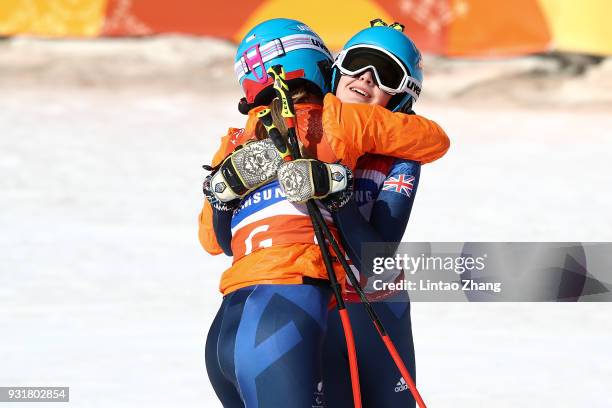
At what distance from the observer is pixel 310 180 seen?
2.85 meters

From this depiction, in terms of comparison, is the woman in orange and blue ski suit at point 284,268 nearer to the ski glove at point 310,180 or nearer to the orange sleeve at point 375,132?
the orange sleeve at point 375,132

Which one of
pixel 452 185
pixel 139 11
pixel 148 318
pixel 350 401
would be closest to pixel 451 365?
pixel 148 318

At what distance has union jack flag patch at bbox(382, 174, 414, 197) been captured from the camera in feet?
10.3

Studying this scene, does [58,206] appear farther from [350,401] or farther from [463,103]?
[350,401]

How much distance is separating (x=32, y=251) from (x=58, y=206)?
955 mm

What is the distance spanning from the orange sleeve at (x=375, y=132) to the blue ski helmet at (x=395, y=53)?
0.70 feet

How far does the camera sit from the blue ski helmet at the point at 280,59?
3.27m

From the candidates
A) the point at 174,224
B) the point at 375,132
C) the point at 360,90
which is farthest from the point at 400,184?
the point at 174,224

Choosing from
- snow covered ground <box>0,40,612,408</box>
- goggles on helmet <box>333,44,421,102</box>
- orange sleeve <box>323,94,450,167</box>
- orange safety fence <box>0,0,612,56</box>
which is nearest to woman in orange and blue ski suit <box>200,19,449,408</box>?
orange sleeve <box>323,94,450,167</box>

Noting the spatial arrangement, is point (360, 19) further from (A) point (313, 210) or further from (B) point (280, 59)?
(A) point (313, 210)

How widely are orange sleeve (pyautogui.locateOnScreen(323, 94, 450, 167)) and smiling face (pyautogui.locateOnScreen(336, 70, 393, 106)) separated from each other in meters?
0.16

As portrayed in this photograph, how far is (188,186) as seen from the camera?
8.80 meters

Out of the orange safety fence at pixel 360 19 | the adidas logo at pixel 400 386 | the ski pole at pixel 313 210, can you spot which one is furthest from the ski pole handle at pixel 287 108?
the orange safety fence at pixel 360 19

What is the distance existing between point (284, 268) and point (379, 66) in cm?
66
